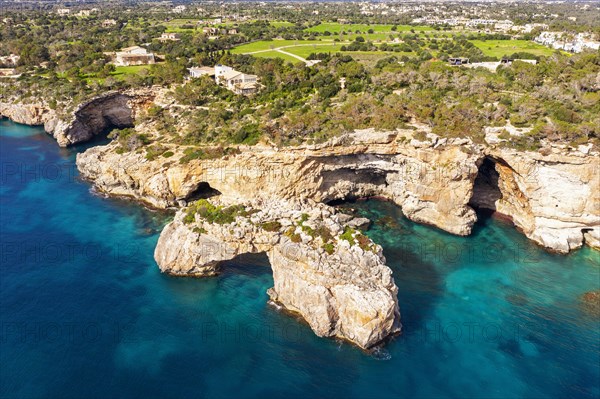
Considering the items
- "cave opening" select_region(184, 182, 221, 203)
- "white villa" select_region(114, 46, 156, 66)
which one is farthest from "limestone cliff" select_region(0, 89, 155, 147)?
"cave opening" select_region(184, 182, 221, 203)

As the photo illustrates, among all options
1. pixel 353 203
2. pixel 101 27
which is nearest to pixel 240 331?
pixel 353 203

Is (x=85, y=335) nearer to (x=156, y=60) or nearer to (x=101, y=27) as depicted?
(x=156, y=60)

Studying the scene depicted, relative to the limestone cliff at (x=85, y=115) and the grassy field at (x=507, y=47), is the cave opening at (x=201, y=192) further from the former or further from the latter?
the grassy field at (x=507, y=47)

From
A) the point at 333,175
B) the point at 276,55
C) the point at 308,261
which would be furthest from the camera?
the point at 276,55

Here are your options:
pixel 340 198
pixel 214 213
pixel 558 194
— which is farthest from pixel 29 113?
pixel 558 194

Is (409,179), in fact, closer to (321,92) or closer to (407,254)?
(407,254)

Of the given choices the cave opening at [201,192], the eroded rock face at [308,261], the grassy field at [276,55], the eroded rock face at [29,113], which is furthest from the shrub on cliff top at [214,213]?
the eroded rock face at [29,113]

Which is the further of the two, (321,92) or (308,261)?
(321,92)
